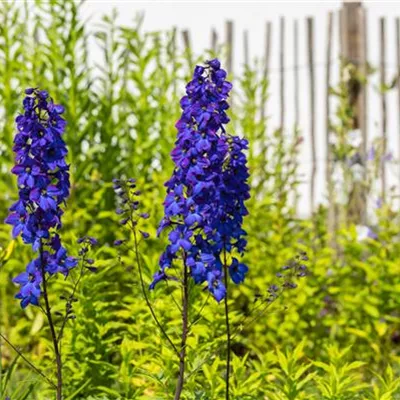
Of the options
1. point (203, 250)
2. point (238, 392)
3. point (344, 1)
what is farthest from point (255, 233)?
point (344, 1)

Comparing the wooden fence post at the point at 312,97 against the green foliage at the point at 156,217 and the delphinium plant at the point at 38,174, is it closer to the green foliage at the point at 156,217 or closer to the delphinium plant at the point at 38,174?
the green foliage at the point at 156,217

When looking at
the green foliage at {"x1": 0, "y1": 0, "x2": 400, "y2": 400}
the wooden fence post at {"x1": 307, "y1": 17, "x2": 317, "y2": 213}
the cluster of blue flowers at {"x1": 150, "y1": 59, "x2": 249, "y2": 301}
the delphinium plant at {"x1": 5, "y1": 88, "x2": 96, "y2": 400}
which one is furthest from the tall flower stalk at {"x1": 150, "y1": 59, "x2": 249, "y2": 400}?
the wooden fence post at {"x1": 307, "y1": 17, "x2": 317, "y2": 213}

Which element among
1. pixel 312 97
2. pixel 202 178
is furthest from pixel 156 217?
pixel 312 97

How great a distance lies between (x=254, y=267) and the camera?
5.10m

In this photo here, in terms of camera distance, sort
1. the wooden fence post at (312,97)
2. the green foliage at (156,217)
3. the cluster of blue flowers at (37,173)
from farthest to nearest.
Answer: the wooden fence post at (312,97) < the green foliage at (156,217) < the cluster of blue flowers at (37,173)

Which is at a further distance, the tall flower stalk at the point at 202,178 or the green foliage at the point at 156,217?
the green foliage at the point at 156,217

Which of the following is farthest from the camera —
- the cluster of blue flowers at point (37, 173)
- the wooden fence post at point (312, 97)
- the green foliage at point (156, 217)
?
the wooden fence post at point (312, 97)

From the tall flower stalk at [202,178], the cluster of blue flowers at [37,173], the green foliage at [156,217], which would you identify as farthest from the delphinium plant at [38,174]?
the green foliage at [156,217]

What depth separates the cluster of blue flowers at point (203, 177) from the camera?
9.23 ft

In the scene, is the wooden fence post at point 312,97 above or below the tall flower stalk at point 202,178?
above

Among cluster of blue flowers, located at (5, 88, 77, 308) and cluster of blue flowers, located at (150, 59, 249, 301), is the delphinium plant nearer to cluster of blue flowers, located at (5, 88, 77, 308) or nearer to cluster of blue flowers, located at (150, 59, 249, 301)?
cluster of blue flowers, located at (5, 88, 77, 308)

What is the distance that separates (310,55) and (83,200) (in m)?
3.43

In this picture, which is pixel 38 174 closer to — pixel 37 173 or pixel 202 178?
pixel 37 173

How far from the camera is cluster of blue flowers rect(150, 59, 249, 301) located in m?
2.81
